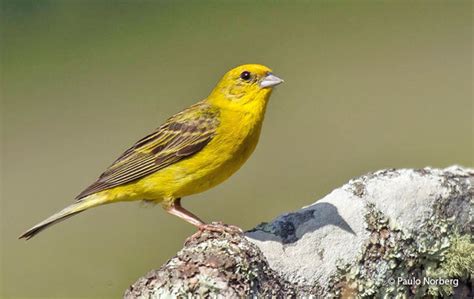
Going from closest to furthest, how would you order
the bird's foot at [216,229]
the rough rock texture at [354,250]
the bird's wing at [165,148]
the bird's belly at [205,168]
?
the rough rock texture at [354,250] < the bird's foot at [216,229] < the bird's belly at [205,168] < the bird's wing at [165,148]

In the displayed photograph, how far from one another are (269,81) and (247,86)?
0.16 metres

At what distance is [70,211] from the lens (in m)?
6.78

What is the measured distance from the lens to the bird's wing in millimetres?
6598

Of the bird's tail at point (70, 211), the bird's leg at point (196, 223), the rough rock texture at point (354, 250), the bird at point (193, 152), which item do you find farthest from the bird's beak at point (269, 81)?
the bird's tail at point (70, 211)

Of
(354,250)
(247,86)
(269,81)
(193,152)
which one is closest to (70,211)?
(193,152)

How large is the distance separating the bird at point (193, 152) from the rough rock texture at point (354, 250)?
3.18 ft

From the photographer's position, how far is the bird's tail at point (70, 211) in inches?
266

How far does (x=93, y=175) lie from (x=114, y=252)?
2.64 meters

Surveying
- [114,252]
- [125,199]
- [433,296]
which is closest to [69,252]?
[114,252]

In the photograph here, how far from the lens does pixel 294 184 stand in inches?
497

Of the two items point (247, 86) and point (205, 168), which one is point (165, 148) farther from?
Answer: point (247, 86)

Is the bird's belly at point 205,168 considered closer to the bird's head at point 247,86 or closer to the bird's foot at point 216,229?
the bird's head at point 247,86

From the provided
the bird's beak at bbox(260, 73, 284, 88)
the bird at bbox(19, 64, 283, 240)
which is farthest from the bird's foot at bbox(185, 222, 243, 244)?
the bird's beak at bbox(260, 73, 284, 88)

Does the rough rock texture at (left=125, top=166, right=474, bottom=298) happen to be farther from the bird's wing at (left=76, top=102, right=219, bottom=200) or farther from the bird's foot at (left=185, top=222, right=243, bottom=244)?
the bird's wing at (left=76, top=102, right=219, bottom=200)
